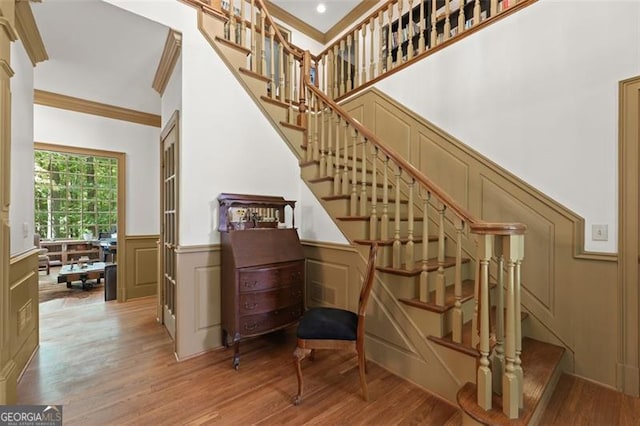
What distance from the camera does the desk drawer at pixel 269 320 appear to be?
7.57ft

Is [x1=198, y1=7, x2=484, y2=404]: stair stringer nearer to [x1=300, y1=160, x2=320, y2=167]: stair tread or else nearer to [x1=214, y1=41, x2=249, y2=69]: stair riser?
[x1=214, y1=41, x2=249, y2=69]: stair riser

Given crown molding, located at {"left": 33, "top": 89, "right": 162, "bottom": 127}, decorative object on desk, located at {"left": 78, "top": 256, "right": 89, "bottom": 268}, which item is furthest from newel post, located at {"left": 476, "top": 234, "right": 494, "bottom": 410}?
decorative object on desk, located at {"left": 78, "top": 256, "right": 89, "bottom": 268}

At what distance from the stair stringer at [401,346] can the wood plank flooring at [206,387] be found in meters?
0.08

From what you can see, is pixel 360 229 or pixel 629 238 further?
pixel 360 229

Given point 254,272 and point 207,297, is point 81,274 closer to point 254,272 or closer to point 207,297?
point 207,297

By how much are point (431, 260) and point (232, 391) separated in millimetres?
1931

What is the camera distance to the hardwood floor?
1699mm

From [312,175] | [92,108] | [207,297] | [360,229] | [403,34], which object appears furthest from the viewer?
[92,108]

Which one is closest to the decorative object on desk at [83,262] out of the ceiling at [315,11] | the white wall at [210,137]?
the white wall at [210,137]

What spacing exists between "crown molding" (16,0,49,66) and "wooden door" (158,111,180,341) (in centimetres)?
114

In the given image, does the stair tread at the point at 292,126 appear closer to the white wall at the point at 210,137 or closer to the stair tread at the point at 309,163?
the white wall at the point at 210,137

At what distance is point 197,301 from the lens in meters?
2.55

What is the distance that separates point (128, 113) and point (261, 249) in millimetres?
3718

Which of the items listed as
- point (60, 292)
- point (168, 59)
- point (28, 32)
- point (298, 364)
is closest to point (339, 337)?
point (298, 364)
